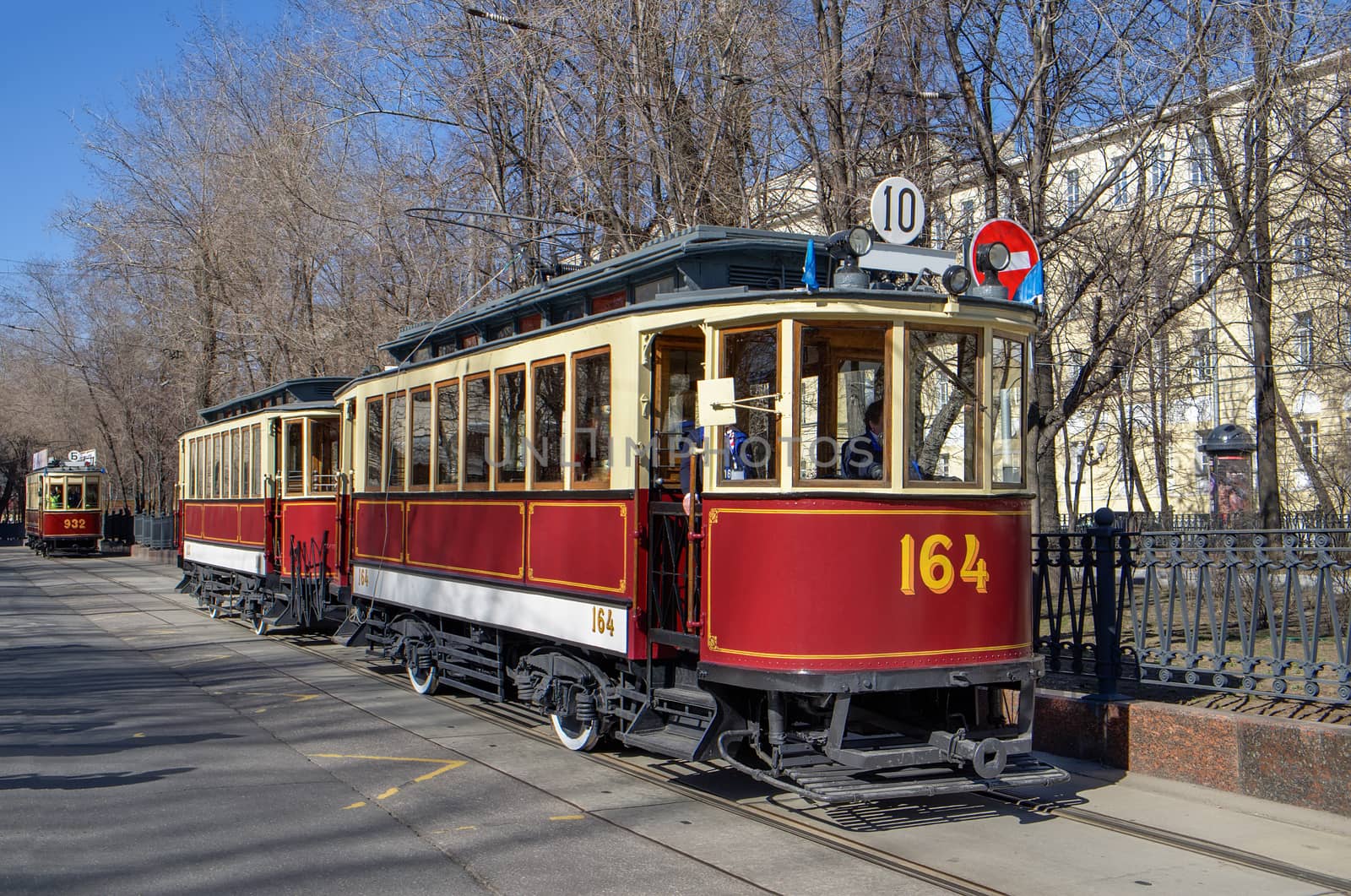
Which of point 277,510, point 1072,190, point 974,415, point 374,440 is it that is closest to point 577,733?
point 974,415

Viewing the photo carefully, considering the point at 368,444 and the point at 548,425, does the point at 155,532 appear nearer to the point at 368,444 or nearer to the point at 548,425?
the point at 368,444

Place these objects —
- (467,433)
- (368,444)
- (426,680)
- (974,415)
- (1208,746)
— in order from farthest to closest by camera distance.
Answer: (368,444) < (426,680) < (467,433) < (1208,746) < (974,415)

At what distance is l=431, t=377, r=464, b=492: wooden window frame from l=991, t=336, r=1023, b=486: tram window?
4.88 meters

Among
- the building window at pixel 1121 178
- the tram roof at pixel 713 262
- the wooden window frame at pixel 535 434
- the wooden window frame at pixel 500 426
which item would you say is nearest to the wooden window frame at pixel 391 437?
the wooden window frame at pixel 500 426

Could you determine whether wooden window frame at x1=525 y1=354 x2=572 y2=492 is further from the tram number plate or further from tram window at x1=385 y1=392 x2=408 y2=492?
tram window at x1=385 y1=392 x2=408 y2=492

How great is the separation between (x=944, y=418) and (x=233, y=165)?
72.2 ft

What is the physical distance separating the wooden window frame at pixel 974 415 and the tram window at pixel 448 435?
4.77m

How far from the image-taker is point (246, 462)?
1864 cm

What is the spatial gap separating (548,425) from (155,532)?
3781 centimetres

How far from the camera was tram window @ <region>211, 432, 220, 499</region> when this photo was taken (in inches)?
810

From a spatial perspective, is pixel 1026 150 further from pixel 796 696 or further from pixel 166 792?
pixel 166 792

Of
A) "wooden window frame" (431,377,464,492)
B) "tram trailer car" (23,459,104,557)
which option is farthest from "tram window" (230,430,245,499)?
"tram trailer car" (23,459,104,557)

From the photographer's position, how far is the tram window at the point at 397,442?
38.7 ft

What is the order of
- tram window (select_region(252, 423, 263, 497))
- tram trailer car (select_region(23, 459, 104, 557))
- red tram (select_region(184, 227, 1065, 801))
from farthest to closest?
1. tram trailer car (select_region(23, 459, 104, 557))
2. tram window (select_region(252, 423, 263, 497))
3. red tram (select_region(184, 227, 1065, 801))
